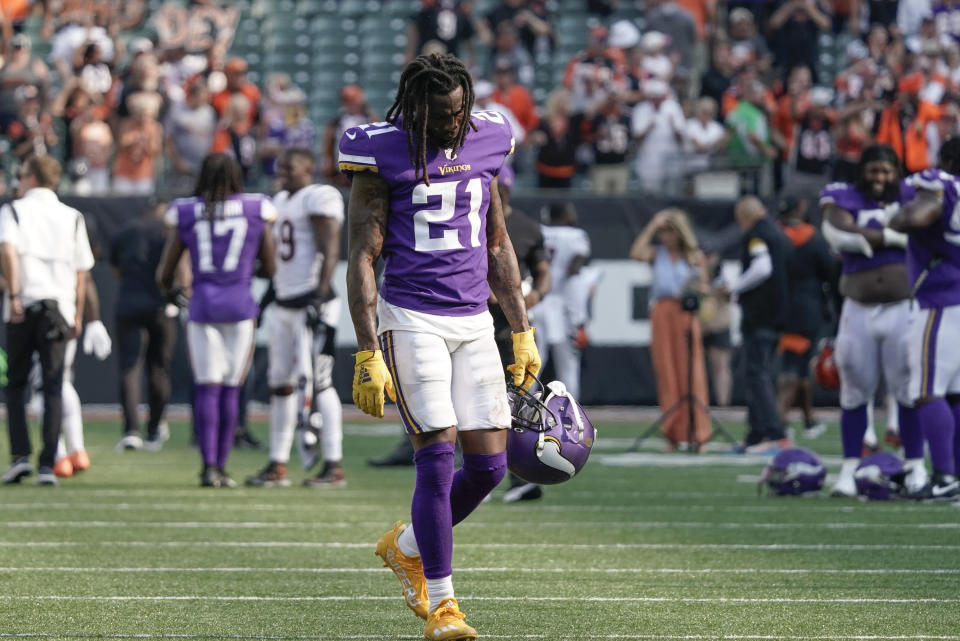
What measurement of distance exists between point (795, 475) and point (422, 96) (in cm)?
516

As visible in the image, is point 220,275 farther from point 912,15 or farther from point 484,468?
point 912,15

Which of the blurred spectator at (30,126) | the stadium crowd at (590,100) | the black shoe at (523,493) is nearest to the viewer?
the black shoe at (523,493)

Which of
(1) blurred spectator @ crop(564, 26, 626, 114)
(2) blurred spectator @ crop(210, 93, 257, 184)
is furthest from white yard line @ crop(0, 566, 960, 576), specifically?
(1) blurred spectator @ crop(564, 26, 626, 114)

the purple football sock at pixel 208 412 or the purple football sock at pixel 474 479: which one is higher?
the purple football sock at pixel 474 479

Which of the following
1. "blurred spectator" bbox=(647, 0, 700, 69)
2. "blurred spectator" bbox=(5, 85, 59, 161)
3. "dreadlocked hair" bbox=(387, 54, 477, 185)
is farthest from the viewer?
"blurred spectator" bbox=(647, 0, 700, 69)

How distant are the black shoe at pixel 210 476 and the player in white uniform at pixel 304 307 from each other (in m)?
0.36

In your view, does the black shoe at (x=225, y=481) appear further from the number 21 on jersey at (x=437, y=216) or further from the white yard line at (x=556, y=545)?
the number 21 on jersey at (x=437, y=216)

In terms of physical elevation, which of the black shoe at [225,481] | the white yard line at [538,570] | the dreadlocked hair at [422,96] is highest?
the dreadlocked hair at [422,96]

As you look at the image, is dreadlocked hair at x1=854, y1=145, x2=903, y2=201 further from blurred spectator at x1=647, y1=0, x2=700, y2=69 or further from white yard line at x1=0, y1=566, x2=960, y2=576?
blurred spectator at x1=647, y1=0, x2=700, y2=69

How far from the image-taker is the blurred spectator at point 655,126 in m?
17.9

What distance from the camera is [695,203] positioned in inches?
677

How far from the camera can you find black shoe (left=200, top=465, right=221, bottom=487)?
1015cm

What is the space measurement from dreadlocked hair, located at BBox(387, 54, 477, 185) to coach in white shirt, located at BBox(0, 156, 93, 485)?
5.43 meters

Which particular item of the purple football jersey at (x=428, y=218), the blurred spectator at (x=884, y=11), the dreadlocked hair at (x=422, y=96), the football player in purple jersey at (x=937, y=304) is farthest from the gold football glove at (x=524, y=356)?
the blurred spectator at (x=884, y=11)
